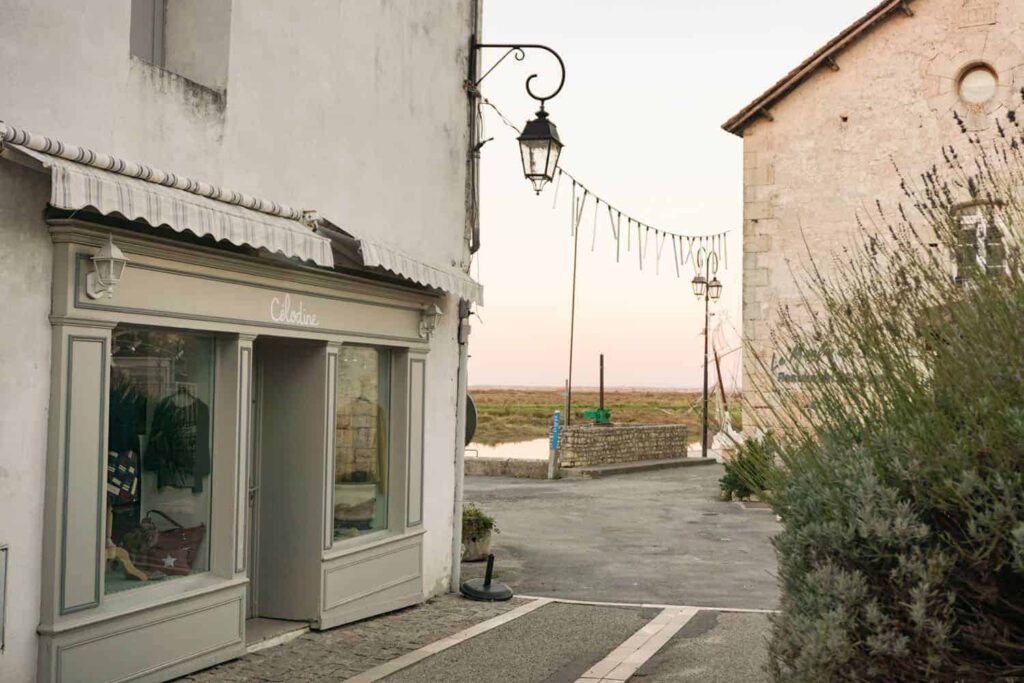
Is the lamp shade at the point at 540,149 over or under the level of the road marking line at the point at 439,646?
over

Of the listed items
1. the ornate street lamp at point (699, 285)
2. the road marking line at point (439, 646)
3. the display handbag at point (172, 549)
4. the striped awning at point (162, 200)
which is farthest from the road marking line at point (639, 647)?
the ornate street lamp at point (699, 285)

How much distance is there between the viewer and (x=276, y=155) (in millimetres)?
8023

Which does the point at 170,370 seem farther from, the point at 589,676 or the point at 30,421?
the point at 589,676

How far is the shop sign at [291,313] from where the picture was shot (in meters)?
7.98

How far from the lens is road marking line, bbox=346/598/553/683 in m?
7.39

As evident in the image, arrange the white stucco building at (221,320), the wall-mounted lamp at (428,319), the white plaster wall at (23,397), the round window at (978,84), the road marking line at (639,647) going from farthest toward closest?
the round window at (978,84)
the wall-mounted lamp at (428,319)
the road marking line at (639,647)
the white stucco building at (221,320)
the white plaster wall at (23,397)

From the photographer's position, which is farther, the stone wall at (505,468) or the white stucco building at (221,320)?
the stone wall at (505,468)

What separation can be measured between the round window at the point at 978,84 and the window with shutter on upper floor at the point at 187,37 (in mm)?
14334

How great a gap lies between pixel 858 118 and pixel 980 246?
15.4 m

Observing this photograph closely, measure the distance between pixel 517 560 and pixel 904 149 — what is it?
1016cm

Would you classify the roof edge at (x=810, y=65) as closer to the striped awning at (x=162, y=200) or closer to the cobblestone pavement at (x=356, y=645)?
the cobblestone pavement at (x=356, y=645)

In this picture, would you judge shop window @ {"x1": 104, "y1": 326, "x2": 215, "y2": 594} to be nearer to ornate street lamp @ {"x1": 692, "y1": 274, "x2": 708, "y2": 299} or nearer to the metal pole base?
the metal pole base

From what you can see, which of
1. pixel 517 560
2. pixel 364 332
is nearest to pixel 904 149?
pixel 517 560

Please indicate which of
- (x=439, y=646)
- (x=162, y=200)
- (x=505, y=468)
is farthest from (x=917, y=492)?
(x=505, y=468)
